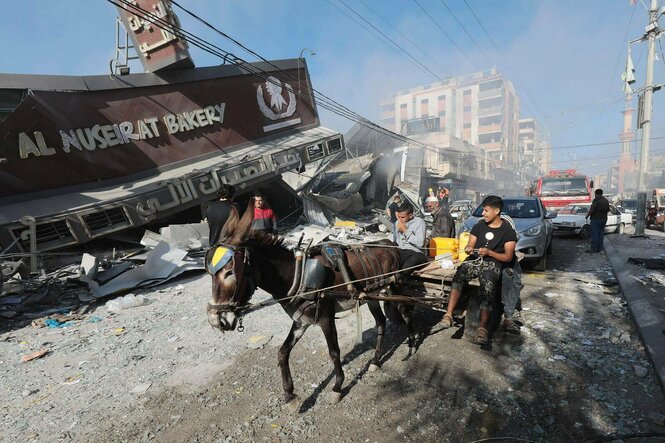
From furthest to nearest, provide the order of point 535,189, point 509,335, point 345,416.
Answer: point 535,189
point 509,335
point 345,416

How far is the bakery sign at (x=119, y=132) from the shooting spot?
999cm

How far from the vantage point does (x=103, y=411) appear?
3625 mm

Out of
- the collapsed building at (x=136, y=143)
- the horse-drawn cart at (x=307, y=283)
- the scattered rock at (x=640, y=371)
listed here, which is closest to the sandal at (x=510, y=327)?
the horse-drawn cart at (x=307, y=283)

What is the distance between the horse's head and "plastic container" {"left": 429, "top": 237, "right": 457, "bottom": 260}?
3.26 meters

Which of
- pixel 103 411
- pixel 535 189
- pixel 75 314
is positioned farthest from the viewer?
pixel 535 189

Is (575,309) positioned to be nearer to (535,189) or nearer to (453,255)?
(453,255)

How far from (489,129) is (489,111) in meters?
5.69

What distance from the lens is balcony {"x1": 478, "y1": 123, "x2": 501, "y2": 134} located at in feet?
273

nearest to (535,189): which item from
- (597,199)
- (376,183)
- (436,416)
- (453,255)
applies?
(376,183)

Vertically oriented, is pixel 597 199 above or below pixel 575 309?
above

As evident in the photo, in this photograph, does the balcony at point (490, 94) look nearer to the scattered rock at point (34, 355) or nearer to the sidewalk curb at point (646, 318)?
the sidewalk curb at point (646, 318)

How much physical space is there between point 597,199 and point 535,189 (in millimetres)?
10304

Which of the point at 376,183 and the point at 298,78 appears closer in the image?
the point at 298,78

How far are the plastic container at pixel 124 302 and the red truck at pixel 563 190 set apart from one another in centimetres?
1773
